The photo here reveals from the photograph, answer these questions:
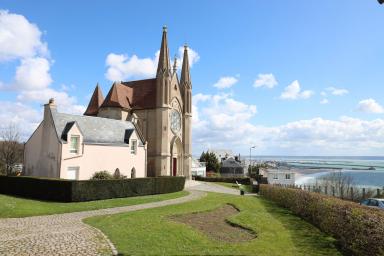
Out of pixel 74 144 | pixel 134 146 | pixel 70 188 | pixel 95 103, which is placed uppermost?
pixel 95 103

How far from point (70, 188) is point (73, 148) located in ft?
25.5

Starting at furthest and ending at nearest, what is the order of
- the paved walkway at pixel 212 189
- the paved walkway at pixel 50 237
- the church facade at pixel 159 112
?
the church facade at pixel 159 112
the paved walkway at pixel 212 189
the paved walkway at pixel 50 237

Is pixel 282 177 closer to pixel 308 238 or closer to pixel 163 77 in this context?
pixel 163 77

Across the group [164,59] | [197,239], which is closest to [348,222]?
[197,239]

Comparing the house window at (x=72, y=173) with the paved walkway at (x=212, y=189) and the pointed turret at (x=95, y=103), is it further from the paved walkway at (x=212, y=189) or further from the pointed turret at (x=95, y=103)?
the pointed turret at (x=95, y=103)

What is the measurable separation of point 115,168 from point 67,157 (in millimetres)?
6724

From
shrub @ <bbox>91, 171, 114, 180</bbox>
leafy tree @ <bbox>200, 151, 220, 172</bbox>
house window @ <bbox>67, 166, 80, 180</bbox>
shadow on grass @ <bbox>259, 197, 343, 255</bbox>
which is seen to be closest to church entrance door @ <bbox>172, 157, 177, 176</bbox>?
shrub @ <bbox>91, 171, 114, 180</bbox>

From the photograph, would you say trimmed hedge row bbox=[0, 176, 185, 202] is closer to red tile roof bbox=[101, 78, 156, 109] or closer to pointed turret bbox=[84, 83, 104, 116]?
red tile roof bbox=[101, 78, 156, 109]

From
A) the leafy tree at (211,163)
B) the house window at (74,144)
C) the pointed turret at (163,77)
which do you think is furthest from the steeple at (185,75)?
the leafy tree at (211,163)

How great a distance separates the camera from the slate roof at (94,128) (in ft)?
105

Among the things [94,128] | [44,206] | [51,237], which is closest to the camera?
[51,237]

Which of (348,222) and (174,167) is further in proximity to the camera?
(174,167)

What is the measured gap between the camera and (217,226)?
1728 centimetres

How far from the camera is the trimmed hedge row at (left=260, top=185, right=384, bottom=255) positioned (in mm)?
10583
